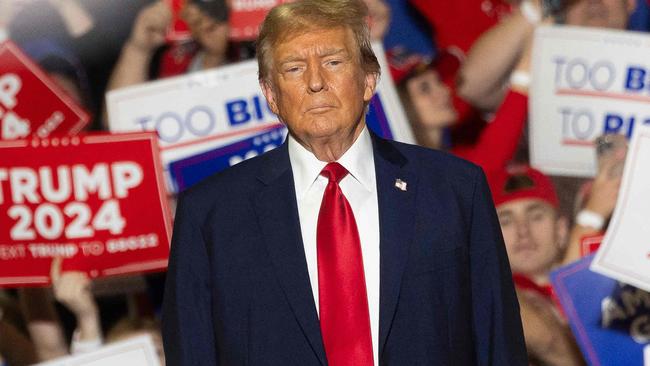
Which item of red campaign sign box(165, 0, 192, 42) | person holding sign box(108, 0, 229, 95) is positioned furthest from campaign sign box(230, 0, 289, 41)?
red campaign sign box(165, 0, 192, 42)

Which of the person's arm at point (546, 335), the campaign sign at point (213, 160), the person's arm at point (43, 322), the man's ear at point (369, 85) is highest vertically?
the man's ear at point (369, 85)

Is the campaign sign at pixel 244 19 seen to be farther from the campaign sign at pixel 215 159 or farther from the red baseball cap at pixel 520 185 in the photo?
the red baseball cap at pixel 520 185

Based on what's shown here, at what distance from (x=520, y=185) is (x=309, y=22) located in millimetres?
1765

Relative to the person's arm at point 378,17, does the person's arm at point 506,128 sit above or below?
below

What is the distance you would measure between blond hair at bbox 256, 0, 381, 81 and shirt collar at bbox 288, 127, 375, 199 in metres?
0.11

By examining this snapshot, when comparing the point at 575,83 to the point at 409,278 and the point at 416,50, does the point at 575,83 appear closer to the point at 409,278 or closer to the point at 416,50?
the point at 416,50

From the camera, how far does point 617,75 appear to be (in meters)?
3.51

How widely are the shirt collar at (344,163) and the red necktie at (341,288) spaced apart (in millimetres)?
25

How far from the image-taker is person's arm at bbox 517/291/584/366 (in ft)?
10.6

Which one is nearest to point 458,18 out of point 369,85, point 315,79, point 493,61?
point 493,61

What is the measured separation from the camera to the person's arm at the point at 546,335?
3.23 meters

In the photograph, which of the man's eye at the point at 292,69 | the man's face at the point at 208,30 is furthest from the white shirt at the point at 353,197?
the man's face at the point at 208,30

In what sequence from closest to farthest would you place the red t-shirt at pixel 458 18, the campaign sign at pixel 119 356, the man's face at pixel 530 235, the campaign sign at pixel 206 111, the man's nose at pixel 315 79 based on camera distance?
the man's nose at pixel 315 79
the campaign sign at pixel 119 356
the campaign sign at pixel 206 111
the man's face at pixel 530 235
the red t-shirt at pixel 458 18

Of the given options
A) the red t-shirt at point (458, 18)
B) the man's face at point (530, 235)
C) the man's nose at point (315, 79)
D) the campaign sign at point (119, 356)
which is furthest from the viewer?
the red t-shirt at point (458, 18)
